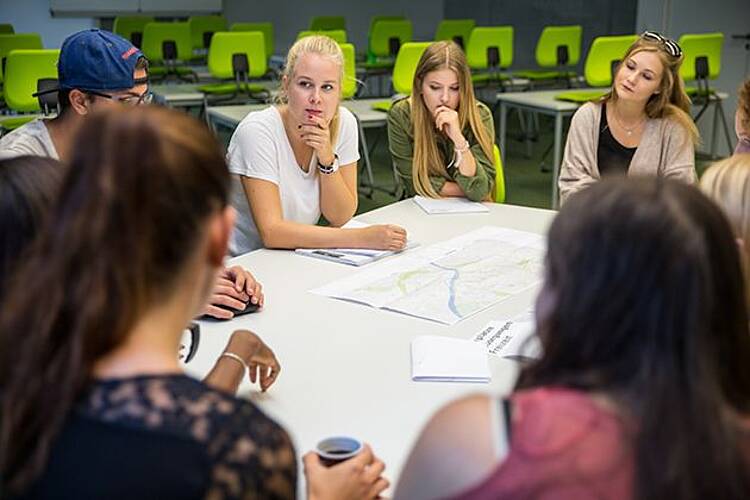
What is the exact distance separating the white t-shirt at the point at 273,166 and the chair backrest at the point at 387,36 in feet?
19.3

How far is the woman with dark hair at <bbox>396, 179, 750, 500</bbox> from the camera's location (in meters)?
0.85

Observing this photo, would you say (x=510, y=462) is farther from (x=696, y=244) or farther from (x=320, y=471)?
(x=320, y=471)

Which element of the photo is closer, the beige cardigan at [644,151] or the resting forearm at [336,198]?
the resting forearm at [336,198]

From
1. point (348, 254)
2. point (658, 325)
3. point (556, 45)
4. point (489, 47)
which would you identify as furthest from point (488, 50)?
point (658, 325)

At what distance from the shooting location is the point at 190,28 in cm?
846

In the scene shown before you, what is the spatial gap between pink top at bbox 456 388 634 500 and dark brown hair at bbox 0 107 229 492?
0.40m

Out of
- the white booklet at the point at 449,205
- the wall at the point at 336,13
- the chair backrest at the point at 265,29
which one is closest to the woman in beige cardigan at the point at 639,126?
the white booklet at the point at 449,205

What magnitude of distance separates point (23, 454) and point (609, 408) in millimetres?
575

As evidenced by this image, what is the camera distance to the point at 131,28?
838 cm

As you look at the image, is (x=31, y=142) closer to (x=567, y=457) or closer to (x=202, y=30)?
(x=567, y=457)

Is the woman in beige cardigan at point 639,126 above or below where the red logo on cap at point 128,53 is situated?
below

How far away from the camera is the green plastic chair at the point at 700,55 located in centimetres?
666

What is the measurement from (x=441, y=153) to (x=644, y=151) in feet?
2.49

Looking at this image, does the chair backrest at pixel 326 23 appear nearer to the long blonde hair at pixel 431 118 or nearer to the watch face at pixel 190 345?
the long blonde hair at pixel 431 118
